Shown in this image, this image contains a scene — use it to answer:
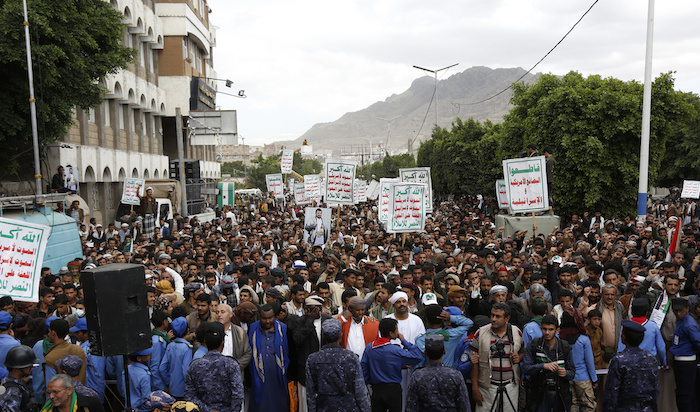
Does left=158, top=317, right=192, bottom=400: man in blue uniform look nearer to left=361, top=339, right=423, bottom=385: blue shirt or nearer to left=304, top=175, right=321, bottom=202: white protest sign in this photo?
left=361, top=339, right=423, bottom=385: blue shirt

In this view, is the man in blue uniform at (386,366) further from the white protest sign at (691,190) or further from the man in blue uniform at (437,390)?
the white protest sign at (691,190)

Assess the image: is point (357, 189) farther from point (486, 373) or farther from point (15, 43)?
point (486, 373)

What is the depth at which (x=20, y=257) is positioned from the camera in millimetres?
7297

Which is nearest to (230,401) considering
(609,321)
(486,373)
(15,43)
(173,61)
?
(486,373)

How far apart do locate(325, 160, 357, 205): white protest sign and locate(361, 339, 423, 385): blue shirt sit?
9940mm

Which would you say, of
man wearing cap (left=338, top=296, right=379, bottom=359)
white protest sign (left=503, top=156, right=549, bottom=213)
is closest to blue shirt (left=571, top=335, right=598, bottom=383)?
man wearing cap (left=338, top=296, right=379, bottom=359)

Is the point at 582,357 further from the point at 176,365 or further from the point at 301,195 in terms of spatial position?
the point at 301,195

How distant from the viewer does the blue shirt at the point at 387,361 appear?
5754 mm

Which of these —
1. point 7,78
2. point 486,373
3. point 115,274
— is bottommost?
point 486,373

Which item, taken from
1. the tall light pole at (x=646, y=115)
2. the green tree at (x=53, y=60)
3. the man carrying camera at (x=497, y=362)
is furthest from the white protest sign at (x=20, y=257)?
the tall light pole at (x=646, y=115)

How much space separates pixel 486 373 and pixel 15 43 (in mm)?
15913

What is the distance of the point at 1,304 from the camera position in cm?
717

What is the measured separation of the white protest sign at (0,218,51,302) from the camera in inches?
281

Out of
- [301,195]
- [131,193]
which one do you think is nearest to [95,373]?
→ [131,193]
